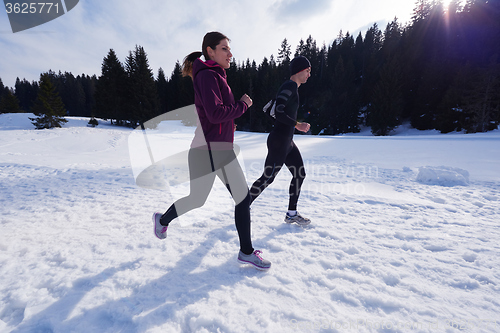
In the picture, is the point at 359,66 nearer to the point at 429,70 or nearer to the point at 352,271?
the point at 429,70

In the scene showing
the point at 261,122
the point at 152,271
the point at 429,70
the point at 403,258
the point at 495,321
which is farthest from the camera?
the point at 261,122

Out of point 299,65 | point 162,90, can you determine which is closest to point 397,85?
point 299,65

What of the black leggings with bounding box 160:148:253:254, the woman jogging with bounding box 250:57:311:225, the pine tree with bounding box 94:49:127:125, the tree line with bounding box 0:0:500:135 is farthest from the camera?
the pine tree with bounding box 94:49:127:125

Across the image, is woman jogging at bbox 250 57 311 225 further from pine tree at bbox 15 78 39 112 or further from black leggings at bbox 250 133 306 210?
pine tree at bbox 15 78 39 112

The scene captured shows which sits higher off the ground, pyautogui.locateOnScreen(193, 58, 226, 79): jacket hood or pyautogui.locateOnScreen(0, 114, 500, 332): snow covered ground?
pyautogui.locateOnScreen(193, 58, 226, 79): jacket hood

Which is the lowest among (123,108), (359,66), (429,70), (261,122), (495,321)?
(495,321)

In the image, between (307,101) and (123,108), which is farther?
(307,101)

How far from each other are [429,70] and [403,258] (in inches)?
1318

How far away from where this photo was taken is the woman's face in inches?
70.1

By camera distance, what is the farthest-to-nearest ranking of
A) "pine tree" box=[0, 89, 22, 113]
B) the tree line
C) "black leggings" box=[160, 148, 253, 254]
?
"pine tree" box=[0, 89, 22, 113]
the tree line
"black leggings" box=[160, 148, 253, 254]

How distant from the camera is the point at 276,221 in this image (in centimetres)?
288

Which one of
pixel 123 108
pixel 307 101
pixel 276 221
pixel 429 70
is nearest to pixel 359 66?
pixel 307 101

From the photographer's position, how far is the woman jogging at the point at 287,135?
8.40 feet

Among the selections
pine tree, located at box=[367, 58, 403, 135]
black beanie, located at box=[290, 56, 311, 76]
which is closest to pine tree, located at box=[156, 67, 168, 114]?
pine tree, located at box=[367, 58, 403, 135]
